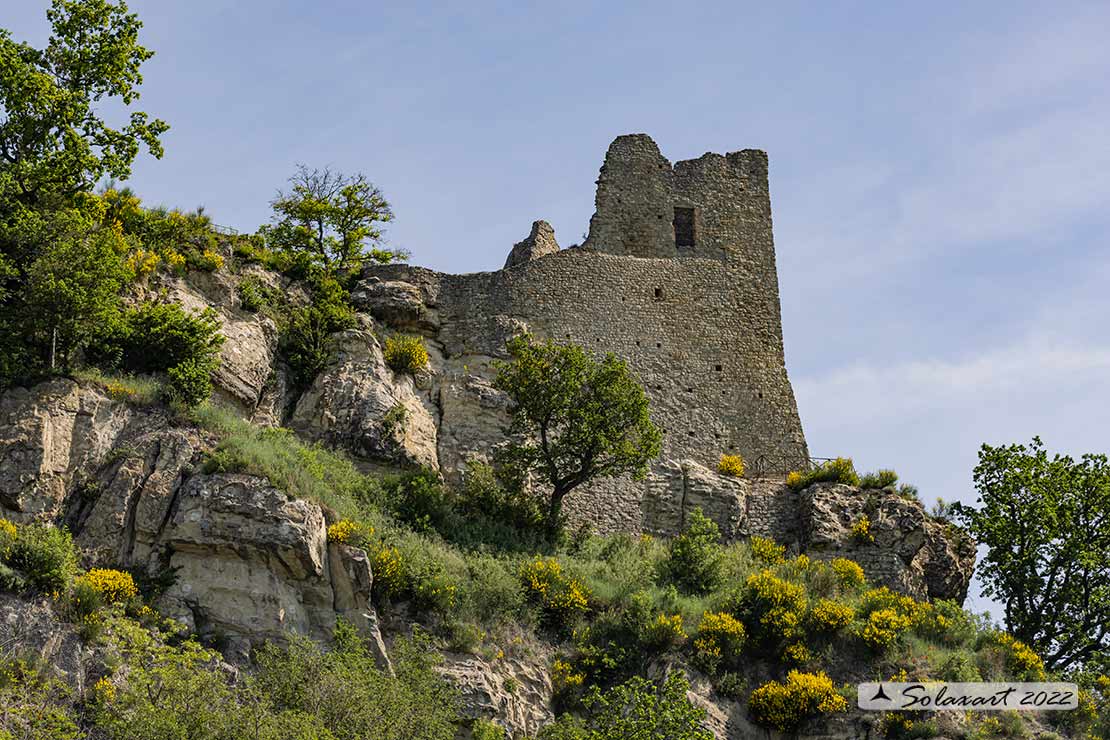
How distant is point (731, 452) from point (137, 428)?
46.3 ft

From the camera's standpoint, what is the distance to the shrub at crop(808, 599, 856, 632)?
98.8 feet

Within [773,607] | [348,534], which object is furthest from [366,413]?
[773,607]

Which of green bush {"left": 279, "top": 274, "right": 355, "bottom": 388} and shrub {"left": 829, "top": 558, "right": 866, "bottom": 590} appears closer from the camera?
shrub {"left": 829, "top": 558, "right": 866, "bottom": 590}

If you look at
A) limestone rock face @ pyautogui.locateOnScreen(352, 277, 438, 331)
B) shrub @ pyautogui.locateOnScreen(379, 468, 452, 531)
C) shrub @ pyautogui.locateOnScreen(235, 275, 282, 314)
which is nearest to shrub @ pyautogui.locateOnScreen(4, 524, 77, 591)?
shrub @ pyautogui.locateOnScreen(379, 468, 452, 531)

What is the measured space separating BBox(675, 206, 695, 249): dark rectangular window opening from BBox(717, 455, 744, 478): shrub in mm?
5875

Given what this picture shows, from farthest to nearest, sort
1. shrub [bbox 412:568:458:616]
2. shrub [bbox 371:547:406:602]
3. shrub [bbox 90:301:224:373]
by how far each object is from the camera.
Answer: shrub [bbox 90:301:224:373] → shrub [bbox 412:568:458:616] → shrub [bbox 371:547:406:602]

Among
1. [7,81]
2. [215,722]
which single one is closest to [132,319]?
[7,81]

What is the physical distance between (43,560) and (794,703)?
13.1 meters

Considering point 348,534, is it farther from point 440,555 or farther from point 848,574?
point 848,574

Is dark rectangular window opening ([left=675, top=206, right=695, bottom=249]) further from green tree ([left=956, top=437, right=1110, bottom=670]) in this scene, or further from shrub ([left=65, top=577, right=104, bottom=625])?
shrub ([left=65, top=577, right=104, bottom=625])

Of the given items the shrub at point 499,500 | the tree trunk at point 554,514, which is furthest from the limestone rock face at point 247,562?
the tree trunk at point 554,514

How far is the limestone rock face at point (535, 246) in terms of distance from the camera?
3888 cm

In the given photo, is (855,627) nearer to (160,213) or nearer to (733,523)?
(733,523)

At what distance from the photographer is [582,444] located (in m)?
32.6
